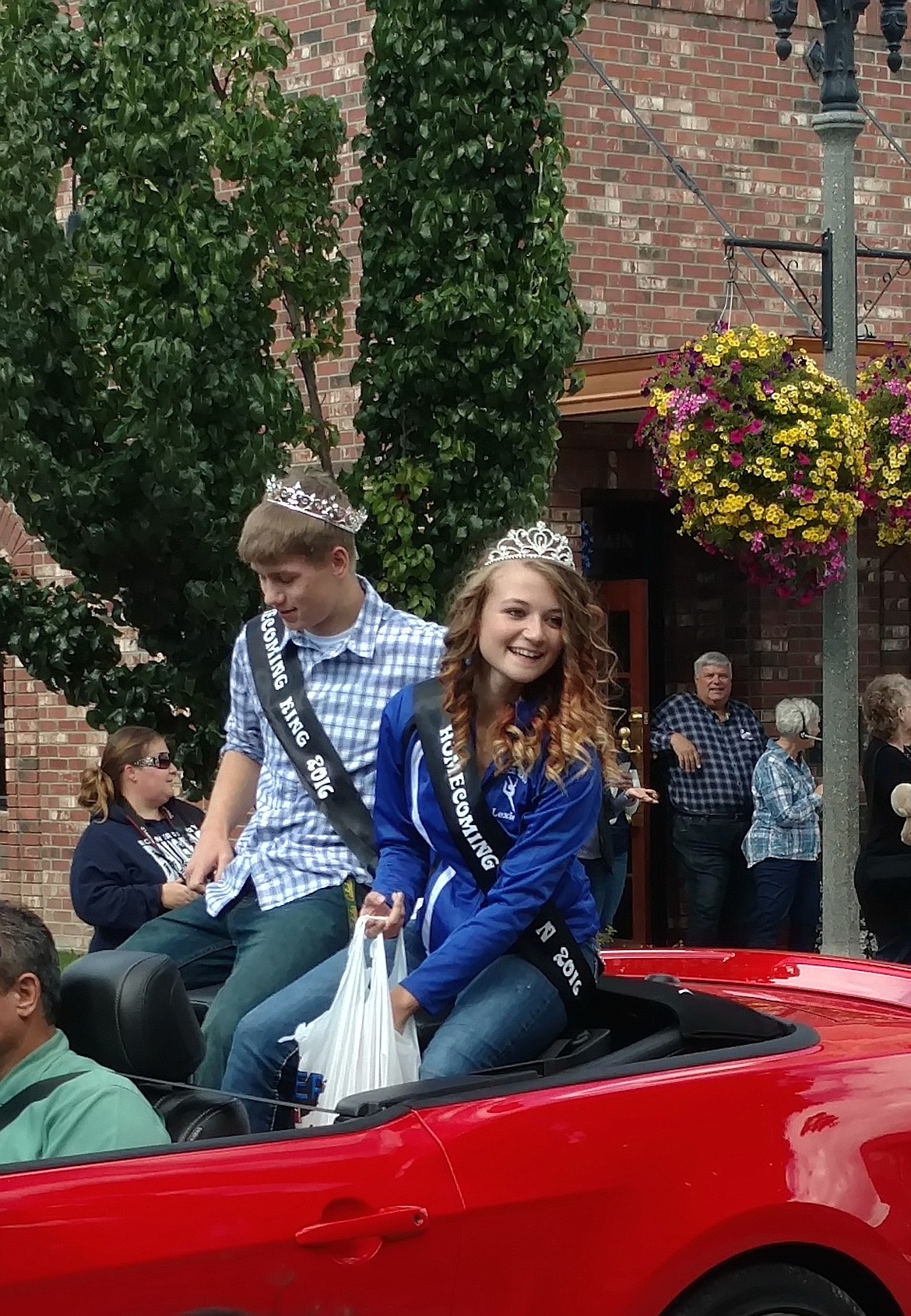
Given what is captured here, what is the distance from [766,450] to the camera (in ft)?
29.9

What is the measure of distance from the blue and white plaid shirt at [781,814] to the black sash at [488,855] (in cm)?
675

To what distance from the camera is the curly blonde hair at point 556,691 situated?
4.28 metres

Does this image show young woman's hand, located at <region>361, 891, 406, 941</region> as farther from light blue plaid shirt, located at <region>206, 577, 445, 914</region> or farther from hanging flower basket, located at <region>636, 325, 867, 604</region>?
hanging flower basket, located at <region>636, 325, 867, 604</region>

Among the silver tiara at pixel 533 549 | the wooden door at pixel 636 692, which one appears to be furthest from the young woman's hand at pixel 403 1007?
the wooden door at pixel 636 692

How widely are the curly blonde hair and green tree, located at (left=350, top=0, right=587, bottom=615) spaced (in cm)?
326

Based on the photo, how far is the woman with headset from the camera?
36.0ft

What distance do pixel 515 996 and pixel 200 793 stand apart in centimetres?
430

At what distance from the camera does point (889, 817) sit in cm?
900

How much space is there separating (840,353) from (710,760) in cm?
264

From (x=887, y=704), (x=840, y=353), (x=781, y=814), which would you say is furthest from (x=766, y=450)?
(x=781, y=814)

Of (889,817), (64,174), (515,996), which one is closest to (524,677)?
(515,996)

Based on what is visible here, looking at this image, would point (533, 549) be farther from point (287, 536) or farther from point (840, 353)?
point (840, 353)

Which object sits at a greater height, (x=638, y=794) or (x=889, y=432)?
(x=889, y=432)

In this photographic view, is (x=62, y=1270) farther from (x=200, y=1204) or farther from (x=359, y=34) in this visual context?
(x=359, y=34)
